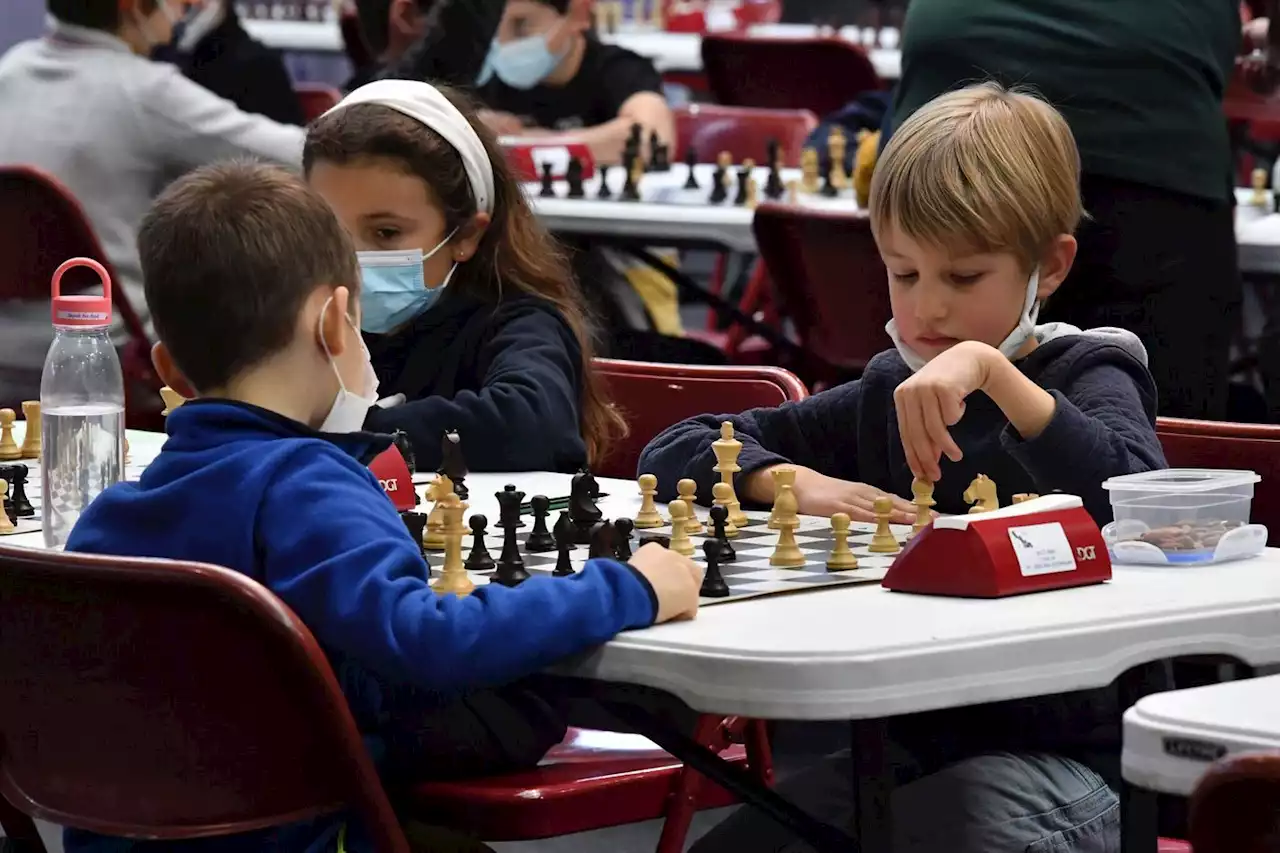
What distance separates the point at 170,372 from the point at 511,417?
88 centimetres

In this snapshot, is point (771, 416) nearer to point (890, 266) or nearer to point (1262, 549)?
point (890, 266)

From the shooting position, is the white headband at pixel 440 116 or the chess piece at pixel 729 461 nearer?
the chess piece at pixel 729 461

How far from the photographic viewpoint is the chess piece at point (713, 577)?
2.04 meters

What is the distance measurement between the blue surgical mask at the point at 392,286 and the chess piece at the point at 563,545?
877mm

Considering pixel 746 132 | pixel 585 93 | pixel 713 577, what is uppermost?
pixel 713 577

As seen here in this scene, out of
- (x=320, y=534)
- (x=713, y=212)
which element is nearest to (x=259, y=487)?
(x=320, y=534)

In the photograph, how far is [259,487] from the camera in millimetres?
1957

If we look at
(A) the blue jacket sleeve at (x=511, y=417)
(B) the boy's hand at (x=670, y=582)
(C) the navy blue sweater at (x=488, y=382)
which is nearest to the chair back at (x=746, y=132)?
(C) the navy blue sweater at (x=488, y=382)

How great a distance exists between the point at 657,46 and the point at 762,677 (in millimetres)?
8332

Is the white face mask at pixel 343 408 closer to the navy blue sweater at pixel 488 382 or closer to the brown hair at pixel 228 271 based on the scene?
the brown hair at pixel 228 271

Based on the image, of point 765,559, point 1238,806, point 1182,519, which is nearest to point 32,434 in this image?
point 765,559

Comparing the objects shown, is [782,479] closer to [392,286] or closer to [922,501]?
[922,501]

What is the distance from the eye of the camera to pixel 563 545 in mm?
2164

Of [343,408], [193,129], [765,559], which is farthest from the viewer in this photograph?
[193,129]
